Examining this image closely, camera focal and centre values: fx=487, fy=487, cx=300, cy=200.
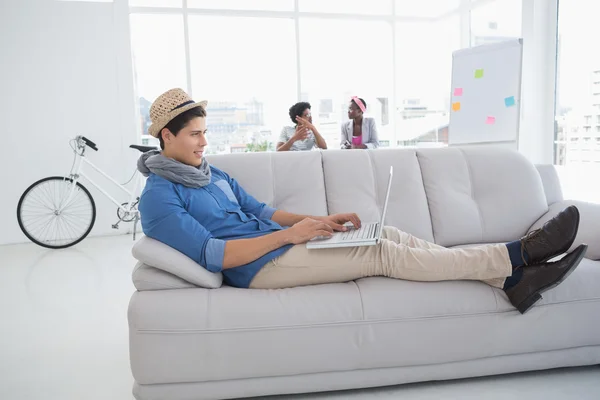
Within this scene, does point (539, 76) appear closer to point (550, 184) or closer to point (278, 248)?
point (550, 184)

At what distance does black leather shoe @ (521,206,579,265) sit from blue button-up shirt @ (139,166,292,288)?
0.84 m

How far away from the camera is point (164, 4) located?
18.1 ft

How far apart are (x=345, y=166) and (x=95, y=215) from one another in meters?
3.40

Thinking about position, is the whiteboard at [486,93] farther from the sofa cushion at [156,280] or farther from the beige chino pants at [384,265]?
the sofa cushion at [156,280]

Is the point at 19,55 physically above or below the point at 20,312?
above

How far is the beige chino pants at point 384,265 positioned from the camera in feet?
5.50

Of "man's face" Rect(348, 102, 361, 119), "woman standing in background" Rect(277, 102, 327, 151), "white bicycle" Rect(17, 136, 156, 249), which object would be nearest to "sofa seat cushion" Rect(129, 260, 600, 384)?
"woman standing in background" Rect(277, 102, 327, 151)

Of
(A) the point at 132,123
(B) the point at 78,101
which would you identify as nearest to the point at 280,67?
(A) the point at 132,123

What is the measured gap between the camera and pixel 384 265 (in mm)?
1724

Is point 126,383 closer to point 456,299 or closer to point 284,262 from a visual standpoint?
point 284,262

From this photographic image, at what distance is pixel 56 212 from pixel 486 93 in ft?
13.3

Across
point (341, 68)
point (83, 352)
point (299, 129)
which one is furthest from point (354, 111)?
point (83, 352)

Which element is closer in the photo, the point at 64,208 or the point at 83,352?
the point at 83,352

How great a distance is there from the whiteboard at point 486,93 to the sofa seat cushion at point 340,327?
251 centimetres
